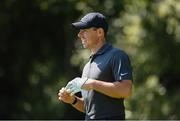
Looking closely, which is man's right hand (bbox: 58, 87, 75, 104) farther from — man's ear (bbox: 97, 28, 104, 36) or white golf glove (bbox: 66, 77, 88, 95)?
man's ear (bbox: 97, 28, 104, 36)

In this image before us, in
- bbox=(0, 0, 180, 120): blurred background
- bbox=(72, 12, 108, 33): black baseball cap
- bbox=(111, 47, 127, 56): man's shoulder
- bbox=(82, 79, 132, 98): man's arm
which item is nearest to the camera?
bbox=(82, 79, 132, 98): man's arm

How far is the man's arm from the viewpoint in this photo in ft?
16.9

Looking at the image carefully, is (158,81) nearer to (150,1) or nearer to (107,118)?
(150,1)

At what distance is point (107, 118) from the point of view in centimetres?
529

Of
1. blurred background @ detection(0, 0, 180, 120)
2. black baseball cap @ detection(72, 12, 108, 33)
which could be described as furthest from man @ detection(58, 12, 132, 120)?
blurred background @ detection(0, 0, 180, 120)

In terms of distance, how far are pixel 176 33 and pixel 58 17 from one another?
436 centimetres

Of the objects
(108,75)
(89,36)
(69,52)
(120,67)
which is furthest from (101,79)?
(69,52)

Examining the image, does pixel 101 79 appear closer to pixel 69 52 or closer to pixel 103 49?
pixel 103 49

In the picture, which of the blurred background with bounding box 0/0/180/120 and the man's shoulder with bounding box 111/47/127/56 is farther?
the blurred background with bounding box 0/0/180/120

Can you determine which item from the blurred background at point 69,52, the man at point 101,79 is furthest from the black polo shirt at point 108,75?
the blurred background at point 69,52

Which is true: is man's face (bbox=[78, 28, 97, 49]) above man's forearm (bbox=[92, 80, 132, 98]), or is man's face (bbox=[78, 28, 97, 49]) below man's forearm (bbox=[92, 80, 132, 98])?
above

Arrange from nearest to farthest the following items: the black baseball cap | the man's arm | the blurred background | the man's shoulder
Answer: the man's arm < the man's shoulder < the black baseball cap < the blurred background

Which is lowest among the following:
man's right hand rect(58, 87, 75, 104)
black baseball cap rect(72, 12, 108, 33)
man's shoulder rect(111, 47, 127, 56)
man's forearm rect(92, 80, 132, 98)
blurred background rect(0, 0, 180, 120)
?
blurred background rect(0, 0, 180, 120)

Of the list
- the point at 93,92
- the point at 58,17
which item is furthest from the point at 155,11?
the point at 93,92
